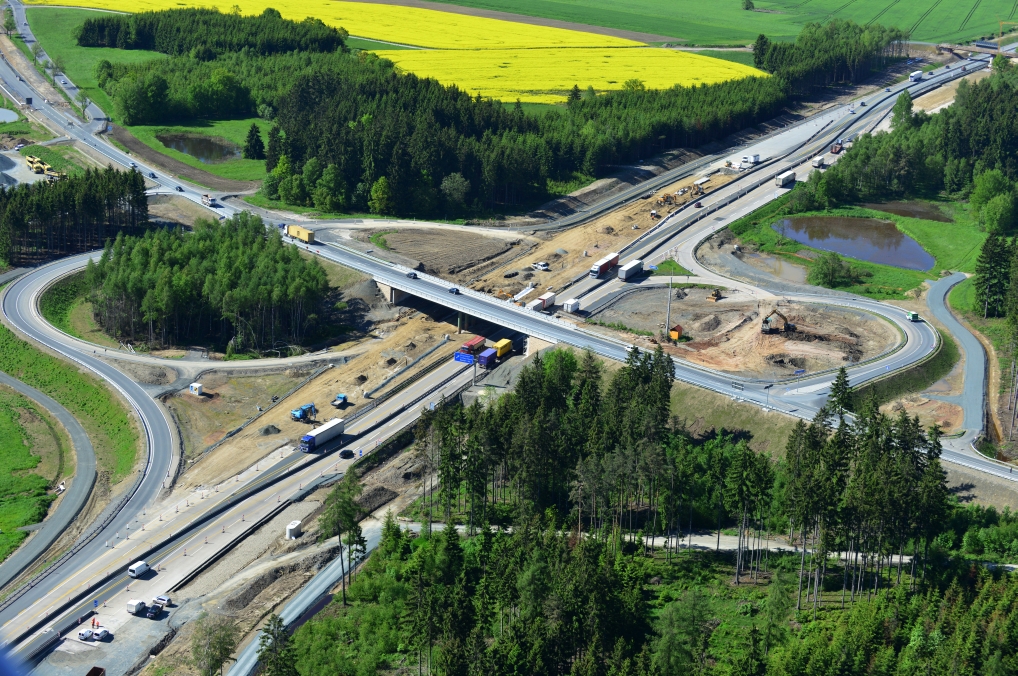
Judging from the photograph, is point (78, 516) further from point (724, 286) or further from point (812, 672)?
point (724, 286)

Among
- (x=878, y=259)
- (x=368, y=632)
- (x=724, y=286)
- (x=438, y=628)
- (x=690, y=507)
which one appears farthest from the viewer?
(x=878, y=259)

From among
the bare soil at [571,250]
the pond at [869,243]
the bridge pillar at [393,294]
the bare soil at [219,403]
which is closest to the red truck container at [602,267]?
the bare soil at [571,250]

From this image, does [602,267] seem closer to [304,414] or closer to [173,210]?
[304,414]

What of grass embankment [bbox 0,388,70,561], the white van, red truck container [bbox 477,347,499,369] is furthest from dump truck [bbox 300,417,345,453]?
grass embankment [bbox 0,388,70,561]

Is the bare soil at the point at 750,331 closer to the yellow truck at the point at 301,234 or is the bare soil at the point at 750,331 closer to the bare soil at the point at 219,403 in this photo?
the bare soil at the point at 219,403

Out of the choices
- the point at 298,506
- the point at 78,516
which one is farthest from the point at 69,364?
the point at 298,506

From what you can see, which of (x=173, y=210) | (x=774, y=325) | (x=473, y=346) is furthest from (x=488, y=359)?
(x=173, y=210)
